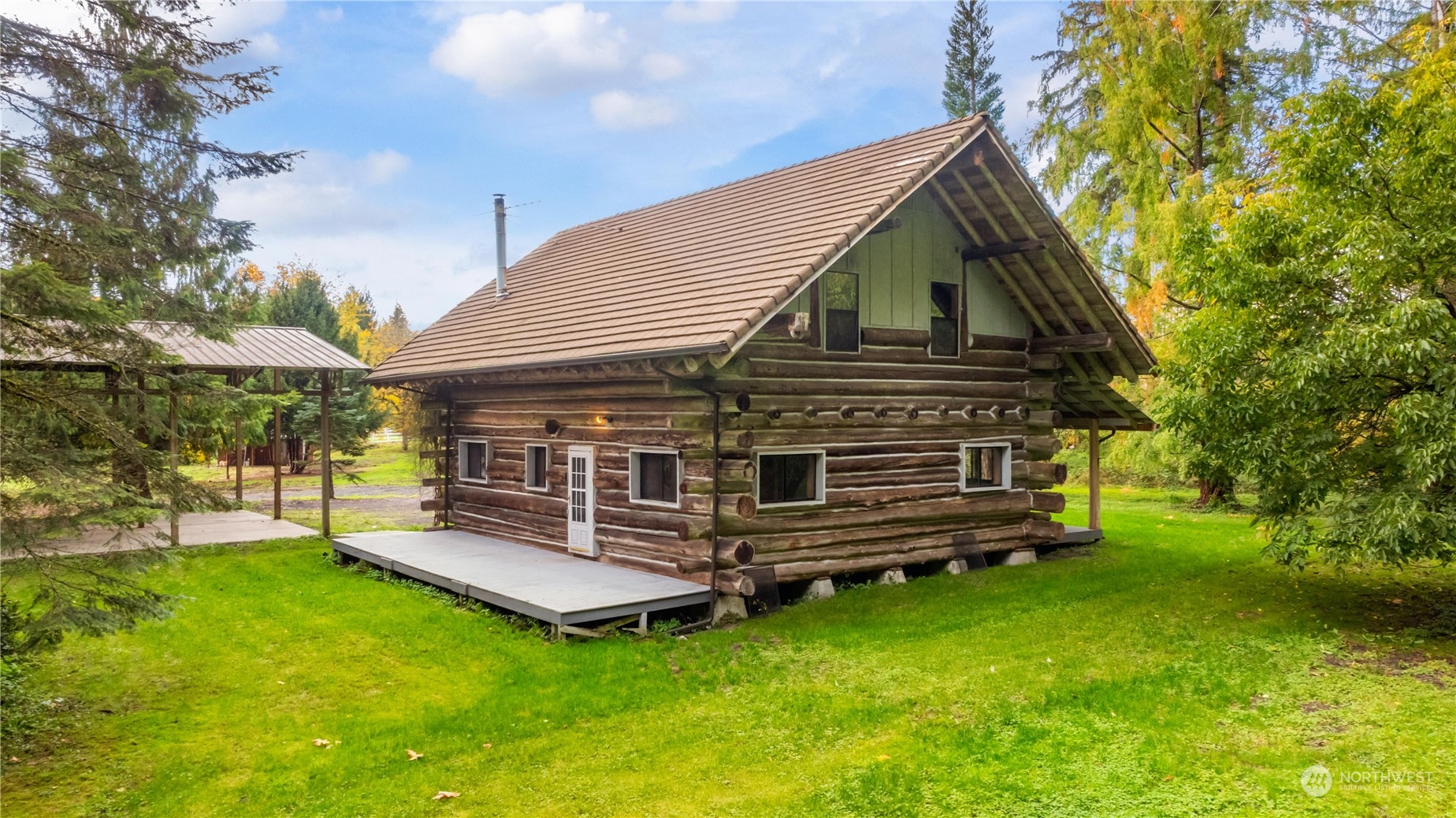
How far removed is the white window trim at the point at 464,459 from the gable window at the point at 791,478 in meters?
6.15

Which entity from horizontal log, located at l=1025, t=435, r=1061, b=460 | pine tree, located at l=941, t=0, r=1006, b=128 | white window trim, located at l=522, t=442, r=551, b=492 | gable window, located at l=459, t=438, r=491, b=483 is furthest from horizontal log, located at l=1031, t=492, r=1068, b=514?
pine tree, located at l=941, t=0, r=1006, b=128

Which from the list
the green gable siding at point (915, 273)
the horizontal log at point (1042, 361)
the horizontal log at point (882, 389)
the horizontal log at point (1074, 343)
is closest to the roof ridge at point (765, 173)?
the green gable siding at point (915, 273)

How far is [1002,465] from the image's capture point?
14938mm

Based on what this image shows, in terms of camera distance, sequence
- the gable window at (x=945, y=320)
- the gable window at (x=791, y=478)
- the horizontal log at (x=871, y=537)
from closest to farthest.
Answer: the horizontal log at (x=871, y=537) → the gable window at (x=791, y=478) → the gable window at (x=945, y=320)

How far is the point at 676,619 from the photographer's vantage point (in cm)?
1088

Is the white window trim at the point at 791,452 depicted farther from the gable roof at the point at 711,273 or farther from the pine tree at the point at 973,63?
the pine tree at the point at 973,63

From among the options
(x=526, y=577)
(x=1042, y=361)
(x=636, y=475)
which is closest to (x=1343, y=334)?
(x=1042, y=361)

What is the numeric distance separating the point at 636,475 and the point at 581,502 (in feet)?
4.73

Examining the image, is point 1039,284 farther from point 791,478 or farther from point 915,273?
point 791,478

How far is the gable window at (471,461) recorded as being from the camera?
1691 cm

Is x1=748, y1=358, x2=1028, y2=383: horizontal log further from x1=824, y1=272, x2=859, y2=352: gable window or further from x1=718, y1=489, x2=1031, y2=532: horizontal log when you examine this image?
x1=718, y1=489, x2=1031, y2=532: horizontal log

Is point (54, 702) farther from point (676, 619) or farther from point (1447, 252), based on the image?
point (1447, 252)

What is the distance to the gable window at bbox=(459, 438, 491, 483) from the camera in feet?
55.5

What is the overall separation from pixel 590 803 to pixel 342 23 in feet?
48.6
